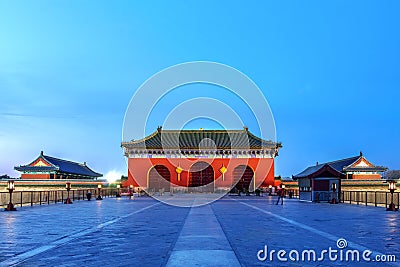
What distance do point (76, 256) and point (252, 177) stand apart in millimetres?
48729

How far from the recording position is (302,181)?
3788 cm

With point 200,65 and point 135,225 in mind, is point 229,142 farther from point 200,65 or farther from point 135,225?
point 135,225

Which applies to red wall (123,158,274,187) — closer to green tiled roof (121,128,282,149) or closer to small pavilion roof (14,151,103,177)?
green tiled roof (121,128,282,149)

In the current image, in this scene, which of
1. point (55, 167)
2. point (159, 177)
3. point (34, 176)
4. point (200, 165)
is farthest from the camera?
point (200, 165)

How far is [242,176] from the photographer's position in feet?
183

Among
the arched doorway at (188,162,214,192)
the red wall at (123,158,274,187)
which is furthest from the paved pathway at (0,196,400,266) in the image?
the arched doorway at (188,162,214,192)

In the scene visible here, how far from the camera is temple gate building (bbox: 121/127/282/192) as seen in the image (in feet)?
181

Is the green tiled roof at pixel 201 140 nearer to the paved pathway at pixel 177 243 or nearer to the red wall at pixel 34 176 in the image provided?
the red wall at pixel 34 176

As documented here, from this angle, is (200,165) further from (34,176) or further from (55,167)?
(34,176)

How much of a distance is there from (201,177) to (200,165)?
1.60 m

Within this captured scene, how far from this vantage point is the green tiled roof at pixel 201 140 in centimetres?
5594

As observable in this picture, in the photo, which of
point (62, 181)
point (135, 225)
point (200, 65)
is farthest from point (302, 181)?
point (62, 181)

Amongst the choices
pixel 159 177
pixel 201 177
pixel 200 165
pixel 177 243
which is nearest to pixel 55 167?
pixel 159 177

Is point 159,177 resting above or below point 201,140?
below
